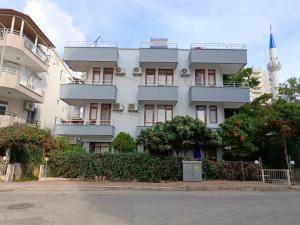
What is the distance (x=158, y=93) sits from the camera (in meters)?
23.3

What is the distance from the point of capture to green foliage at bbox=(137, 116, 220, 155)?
61.7 ft

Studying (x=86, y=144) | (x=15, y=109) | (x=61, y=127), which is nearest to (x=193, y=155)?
(x=86, y=144)

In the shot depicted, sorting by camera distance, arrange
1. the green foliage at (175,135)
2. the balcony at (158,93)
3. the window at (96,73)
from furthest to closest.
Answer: the window at (96,73), the balcony at (158,93), the green foliage at (175,135)

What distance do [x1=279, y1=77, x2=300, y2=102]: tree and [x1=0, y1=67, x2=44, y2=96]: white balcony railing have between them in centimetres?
2723

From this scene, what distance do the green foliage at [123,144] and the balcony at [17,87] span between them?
9586 millimetres

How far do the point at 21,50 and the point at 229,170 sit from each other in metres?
19.6

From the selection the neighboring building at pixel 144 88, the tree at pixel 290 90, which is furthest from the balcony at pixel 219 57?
the tree at pixel 290 90

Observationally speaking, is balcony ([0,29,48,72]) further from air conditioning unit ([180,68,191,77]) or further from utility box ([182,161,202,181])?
utility box ([182,161,202,181])

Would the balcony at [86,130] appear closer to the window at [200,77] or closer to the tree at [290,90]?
the window at [200,77]

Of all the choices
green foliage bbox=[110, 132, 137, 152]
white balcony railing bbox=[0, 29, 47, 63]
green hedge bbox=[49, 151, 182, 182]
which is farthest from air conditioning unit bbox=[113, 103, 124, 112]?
white balcony railing bbox=[0, 29, 47, 63]

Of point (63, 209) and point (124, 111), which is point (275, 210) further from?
point (124, 111)

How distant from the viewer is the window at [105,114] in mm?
24297

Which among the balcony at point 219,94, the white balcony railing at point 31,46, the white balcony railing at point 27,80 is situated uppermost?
the white balcony railing at point 31,46

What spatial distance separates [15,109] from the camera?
2569cm
